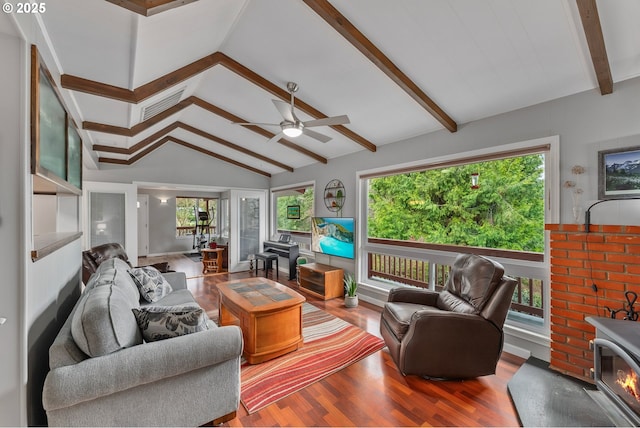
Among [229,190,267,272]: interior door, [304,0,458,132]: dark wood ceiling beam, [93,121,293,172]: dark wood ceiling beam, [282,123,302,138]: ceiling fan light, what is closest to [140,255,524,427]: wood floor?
[282,123,302,138]: ceiling fan light

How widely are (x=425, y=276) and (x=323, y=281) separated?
1627 mm

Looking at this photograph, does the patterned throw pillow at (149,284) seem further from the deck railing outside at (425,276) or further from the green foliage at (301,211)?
the green foliage at (301,211)

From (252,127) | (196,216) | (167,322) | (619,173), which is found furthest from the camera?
(196,216)

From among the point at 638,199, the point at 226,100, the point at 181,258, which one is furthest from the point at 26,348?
the point at 181,258

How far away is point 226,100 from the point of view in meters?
3.71

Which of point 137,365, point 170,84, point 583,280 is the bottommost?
point 137,365

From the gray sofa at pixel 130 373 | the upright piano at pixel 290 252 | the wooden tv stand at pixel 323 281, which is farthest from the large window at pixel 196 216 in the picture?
the gray sofa at pixel 130 373

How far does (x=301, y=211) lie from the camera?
6.38 m

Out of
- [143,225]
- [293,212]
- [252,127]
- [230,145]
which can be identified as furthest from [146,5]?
[143,225]

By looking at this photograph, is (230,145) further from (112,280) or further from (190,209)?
(190,209)

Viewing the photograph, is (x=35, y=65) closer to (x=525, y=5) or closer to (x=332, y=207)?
(x=525, y=5)

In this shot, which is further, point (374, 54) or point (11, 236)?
point (374, 54)

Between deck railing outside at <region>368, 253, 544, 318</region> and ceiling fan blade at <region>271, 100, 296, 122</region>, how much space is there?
254 cm

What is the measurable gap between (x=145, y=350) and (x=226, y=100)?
3.21m
